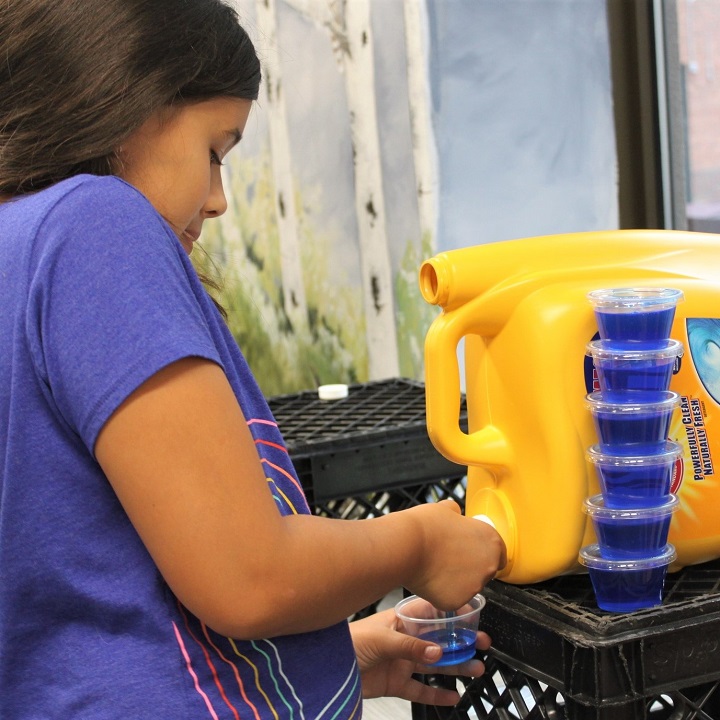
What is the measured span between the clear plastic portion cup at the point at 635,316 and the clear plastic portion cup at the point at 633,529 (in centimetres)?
16

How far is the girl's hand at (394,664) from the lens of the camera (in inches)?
45.0

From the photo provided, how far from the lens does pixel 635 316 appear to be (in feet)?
3.23

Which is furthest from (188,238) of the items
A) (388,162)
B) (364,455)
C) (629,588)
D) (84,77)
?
(388,162)

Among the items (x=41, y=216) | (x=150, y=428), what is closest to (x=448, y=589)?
(x=150, y=428)

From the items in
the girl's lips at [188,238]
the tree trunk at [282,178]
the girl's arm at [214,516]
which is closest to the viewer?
A: the girl's arm at [214,516]

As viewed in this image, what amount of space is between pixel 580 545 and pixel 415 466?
713 mm

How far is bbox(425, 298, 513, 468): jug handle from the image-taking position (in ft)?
3.50

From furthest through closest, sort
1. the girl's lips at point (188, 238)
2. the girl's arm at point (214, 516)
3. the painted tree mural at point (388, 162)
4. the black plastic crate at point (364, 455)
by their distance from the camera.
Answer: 1. the painted tree mural at point (388, 162)
2. the black plastic crate at point (364, 455)
3. the girl's lips at point (188, 238)
4. the girl's arm at point (214, 516)

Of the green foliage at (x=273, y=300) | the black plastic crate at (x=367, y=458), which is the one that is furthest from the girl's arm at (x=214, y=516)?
the green foliage at (x=273, y=300)

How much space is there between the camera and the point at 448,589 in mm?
965

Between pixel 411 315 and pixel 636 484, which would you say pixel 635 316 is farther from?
pixel 411 315

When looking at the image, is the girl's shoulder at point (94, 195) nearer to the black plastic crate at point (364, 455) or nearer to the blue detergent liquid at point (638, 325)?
the blue detergent liquid at point (638, 325)

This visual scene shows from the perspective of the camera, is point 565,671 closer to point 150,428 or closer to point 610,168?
point 150,428

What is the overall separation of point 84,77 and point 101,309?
209mm
